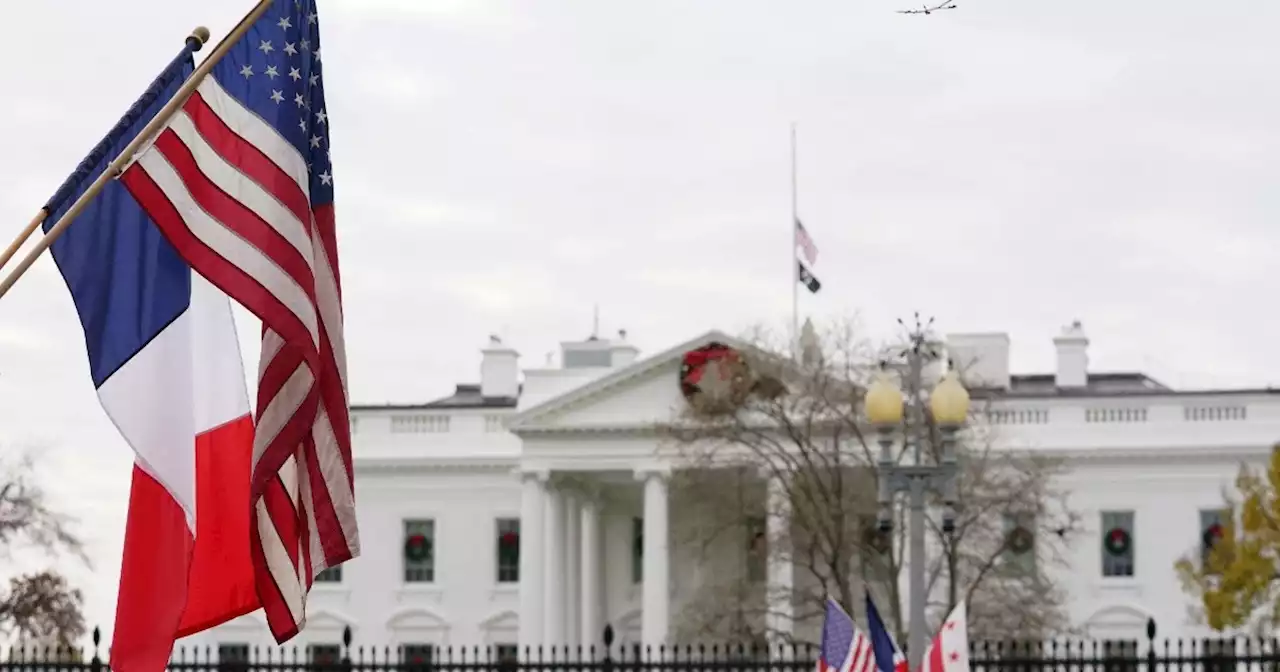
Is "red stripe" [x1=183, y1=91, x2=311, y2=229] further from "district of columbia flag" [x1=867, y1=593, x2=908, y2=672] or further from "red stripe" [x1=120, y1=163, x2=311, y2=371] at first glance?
"district of columbia flag" [x1=867, y1=593, x2=908, y2=672]

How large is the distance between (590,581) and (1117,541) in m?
13.7

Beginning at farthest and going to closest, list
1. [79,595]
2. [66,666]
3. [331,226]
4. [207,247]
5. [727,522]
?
[727,522], [79,595], [66,666], [331,226], [207,247]

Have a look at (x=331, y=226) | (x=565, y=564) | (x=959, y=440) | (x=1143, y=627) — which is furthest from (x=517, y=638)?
(x=331, y=226)

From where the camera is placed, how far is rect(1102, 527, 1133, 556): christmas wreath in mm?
71562

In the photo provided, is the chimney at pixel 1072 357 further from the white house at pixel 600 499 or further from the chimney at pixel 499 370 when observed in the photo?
the chimney at pixel 499 370

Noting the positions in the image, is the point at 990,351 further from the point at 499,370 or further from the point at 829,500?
the point at 829,500

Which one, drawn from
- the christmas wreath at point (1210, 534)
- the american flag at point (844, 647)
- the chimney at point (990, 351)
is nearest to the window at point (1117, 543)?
the christmas wreath at point (1210, 534)

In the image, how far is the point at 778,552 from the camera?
53281 millimetres

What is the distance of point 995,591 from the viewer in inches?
2067

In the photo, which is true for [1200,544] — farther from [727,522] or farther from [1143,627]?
[727,522]

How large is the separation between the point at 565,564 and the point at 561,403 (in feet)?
15.0

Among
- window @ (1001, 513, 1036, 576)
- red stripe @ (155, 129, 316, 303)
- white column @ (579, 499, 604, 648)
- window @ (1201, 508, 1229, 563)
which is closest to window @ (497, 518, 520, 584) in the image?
white column @ (579, 499, 604, 648)

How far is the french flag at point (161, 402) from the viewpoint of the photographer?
9.87 metres

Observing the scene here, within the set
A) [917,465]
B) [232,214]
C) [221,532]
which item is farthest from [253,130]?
[917,465]
